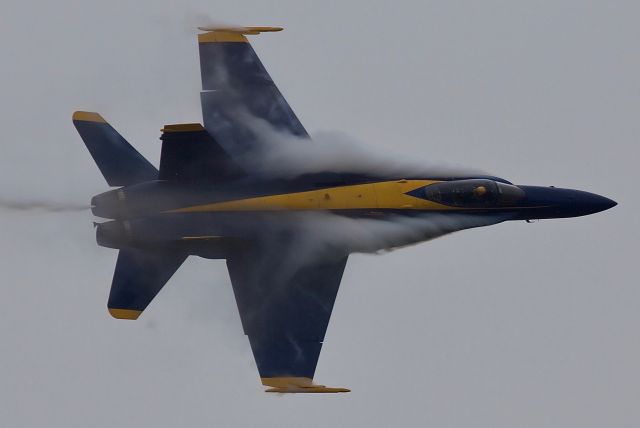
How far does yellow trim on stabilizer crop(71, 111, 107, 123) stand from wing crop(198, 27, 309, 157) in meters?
1.89

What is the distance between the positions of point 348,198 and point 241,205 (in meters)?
1.86

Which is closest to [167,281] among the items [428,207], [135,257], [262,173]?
[135,257]

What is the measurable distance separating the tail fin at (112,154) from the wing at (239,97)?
1.50 m

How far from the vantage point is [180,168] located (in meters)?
26.5

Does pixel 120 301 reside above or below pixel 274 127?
below

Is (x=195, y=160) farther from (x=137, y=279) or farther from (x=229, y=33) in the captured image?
(x=229, y=33)

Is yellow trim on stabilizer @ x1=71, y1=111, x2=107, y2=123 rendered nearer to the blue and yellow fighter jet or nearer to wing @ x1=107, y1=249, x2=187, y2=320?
the blue and yellow fighter jet

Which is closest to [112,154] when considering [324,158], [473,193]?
[324,158]

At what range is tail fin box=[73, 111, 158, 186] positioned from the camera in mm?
26859

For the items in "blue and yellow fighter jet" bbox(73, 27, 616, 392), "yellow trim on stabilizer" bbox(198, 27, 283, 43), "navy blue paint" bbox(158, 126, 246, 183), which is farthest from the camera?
"yellow trim on stabilizer" bbox(198, 27, 283, 43)

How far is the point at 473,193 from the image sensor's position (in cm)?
2723

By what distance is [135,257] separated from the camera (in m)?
26.6

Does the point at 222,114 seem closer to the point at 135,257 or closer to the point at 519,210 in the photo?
the point at 135,257

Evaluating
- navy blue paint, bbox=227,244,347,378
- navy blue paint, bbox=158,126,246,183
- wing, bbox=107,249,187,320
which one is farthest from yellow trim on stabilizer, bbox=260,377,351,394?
navy blue paint, bbox=158,126,246,183
